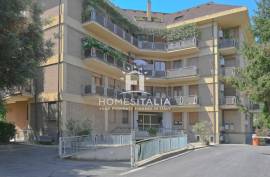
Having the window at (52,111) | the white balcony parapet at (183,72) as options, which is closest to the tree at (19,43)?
the window at (52,111)

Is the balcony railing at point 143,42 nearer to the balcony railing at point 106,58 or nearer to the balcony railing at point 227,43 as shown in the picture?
the balcony railing at point 106,58

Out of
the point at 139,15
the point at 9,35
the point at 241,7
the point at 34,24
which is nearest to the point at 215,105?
the point at 241,7

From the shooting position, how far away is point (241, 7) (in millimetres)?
38906

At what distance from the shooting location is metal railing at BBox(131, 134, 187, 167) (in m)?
17.9

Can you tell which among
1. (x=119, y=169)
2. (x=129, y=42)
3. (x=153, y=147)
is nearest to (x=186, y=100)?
(x=129, y=42)

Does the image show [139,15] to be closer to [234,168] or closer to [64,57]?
[64,57]

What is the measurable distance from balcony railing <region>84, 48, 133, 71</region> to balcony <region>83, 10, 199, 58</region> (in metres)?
2.03

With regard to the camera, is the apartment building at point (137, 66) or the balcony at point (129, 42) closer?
the apartment building at point (137, 66)

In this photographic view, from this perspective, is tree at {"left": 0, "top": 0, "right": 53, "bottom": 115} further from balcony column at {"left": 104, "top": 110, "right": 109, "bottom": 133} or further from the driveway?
balcony column at {"left": 104, "top": 110, "right": 109, "bottom": 133}

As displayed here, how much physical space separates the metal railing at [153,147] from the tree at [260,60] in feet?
17.6

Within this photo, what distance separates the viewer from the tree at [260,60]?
54.9ft

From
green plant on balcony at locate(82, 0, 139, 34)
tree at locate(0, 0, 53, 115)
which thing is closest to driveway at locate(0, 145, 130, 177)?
tree at locate(0, 0, 53, 115)

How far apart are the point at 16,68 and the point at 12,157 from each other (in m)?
4.59

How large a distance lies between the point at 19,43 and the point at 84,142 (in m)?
6.90
